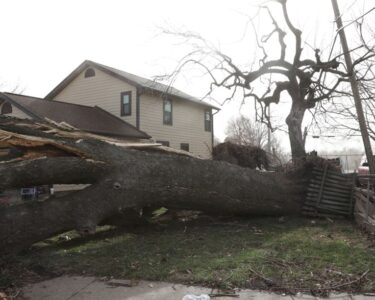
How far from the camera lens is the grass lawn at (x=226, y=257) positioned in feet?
14.2

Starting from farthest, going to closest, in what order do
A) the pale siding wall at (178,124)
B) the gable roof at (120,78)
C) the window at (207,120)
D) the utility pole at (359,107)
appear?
the window at (207,120) → the pale siding wall at (178,124) → the gable roof at (120,78) → the utility pole at (359,107)

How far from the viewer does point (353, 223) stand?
297 inches

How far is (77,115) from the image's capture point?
765 inches

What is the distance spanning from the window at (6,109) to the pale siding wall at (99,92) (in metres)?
4.76

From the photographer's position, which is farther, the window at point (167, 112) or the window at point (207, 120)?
the window at point (207, 120)

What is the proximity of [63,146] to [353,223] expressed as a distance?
222 inches

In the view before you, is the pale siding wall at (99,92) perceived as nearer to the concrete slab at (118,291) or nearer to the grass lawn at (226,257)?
the grass lawn at (226,257)

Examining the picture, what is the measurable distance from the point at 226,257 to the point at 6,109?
1749 cm

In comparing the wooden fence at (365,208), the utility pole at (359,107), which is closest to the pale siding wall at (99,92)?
the utility pole at (359,107)

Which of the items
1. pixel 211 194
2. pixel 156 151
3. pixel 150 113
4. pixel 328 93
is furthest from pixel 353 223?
pixel 150 113

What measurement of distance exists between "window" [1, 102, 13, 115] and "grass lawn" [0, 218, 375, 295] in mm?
14236

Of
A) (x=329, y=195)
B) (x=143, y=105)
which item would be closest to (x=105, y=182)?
(x=329, y=195)

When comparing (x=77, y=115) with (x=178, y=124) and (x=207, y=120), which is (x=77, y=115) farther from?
(x=207, y=120)

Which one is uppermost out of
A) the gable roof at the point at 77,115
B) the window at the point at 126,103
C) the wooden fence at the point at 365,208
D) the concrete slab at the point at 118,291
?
the window at the point at 126,103
